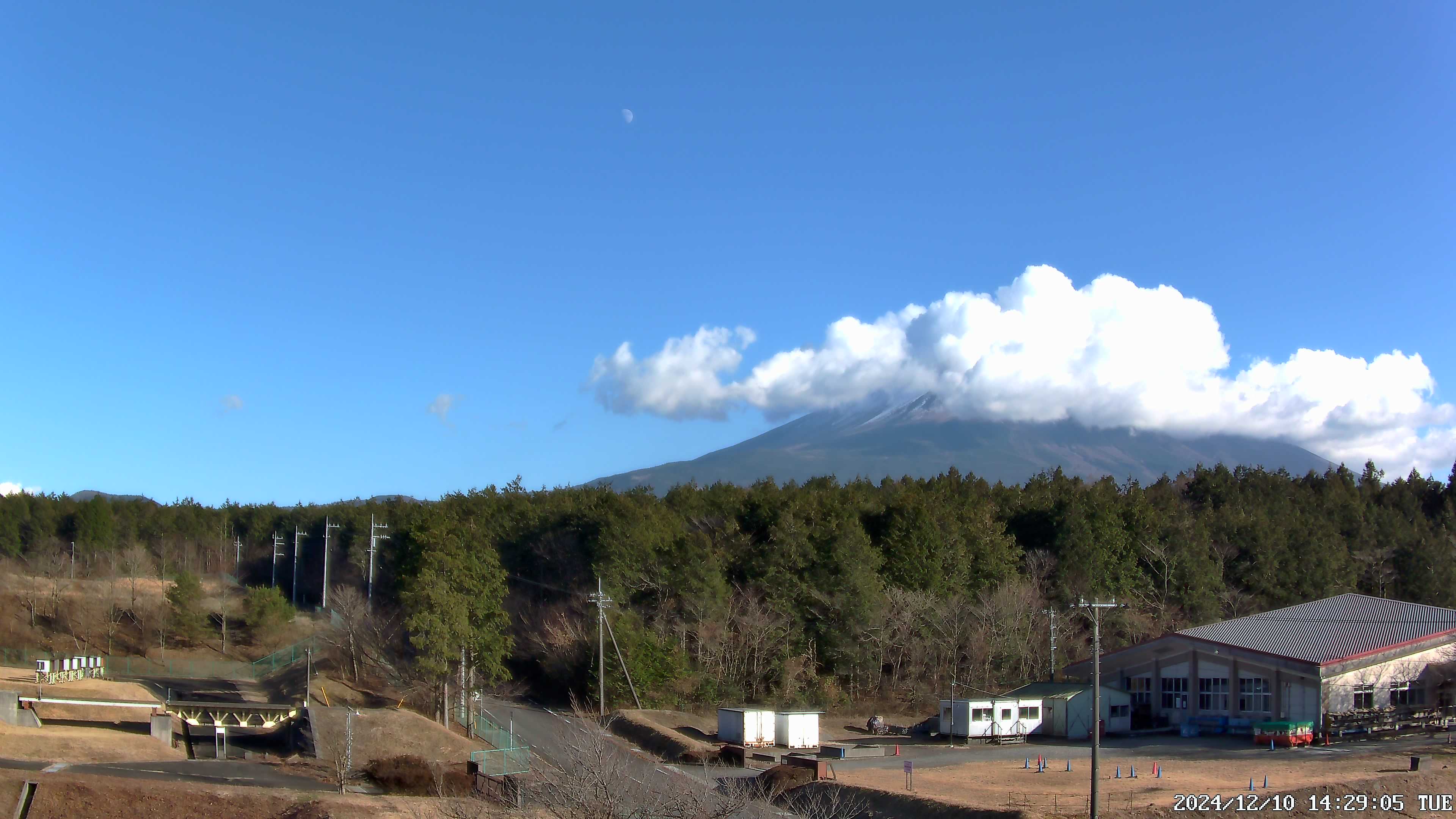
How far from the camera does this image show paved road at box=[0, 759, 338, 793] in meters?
33.9

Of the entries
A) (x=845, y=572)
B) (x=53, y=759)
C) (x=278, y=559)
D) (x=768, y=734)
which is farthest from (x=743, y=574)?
(x=278, y=559)

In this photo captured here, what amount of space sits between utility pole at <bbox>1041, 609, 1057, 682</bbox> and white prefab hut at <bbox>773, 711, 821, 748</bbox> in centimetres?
1249

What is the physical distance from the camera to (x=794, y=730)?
140 ft

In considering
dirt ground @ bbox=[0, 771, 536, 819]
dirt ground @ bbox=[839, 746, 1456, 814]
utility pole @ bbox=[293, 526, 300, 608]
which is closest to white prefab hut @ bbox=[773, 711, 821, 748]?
dirt ground @ bbox=[839, 746, 1456, 814]

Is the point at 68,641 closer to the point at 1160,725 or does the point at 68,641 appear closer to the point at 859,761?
the point at 859,761

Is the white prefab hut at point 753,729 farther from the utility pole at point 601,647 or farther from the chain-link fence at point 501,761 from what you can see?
the chain-link fence at point 501,761

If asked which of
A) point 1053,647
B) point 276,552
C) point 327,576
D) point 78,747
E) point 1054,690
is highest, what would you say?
point 276,552

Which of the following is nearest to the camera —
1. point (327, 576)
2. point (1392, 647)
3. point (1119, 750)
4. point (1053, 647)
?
point (1119, 750)

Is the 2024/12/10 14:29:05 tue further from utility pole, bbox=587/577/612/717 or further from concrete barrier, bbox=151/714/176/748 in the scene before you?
concrete barrier, bbox=151/714/176/748

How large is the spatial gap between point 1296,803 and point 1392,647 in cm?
2245

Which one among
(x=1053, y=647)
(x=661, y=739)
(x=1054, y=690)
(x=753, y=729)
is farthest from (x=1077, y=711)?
(x=661, y=739)

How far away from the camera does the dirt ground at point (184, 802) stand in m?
29.4

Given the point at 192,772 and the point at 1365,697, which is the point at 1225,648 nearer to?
the point at 1365,697

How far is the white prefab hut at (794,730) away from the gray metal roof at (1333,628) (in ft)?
59.4
